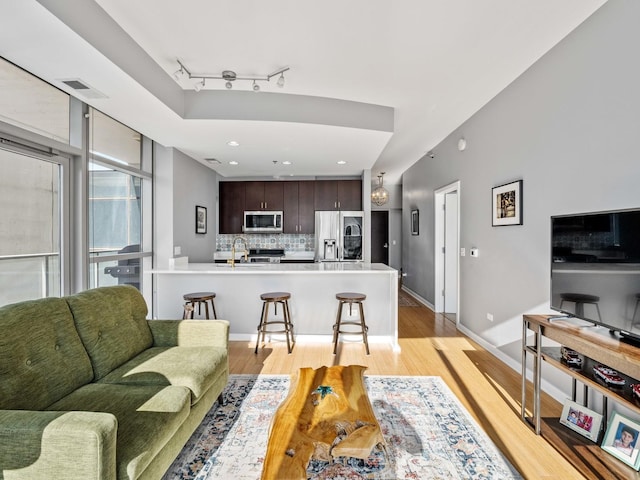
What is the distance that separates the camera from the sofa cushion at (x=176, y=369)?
201 cm

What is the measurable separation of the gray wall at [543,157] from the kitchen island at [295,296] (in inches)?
46.6

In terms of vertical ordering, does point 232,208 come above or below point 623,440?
above

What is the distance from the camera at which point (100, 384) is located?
193 cm

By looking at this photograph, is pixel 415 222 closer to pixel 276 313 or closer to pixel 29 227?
pixel 276 313

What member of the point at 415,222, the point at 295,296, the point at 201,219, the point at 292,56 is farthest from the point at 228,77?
the point at 415,222

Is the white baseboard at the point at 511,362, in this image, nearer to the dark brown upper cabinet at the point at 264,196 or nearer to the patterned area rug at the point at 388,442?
the patterned area rug at the point at 388,442

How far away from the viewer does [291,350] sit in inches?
149

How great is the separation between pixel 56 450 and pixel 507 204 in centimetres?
373

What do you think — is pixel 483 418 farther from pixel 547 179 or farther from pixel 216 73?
pixel 216 73

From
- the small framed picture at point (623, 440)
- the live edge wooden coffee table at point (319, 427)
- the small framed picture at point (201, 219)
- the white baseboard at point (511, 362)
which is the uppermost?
the small framed picture at point (201, 219)

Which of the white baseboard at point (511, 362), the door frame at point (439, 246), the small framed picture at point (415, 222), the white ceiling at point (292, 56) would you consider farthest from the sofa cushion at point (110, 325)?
the small framed picture at point (415, 222)

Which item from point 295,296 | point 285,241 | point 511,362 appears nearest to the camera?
point 511,362

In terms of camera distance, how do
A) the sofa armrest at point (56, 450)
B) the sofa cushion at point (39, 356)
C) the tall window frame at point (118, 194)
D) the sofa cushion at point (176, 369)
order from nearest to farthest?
the sofa armrest at point (56, 450) < the sofa cushion at point (39, 356) < the sofa cushion at point (176, 369) < the tall window frame at point (118, 194)

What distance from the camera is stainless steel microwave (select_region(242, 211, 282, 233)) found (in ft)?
21.9
